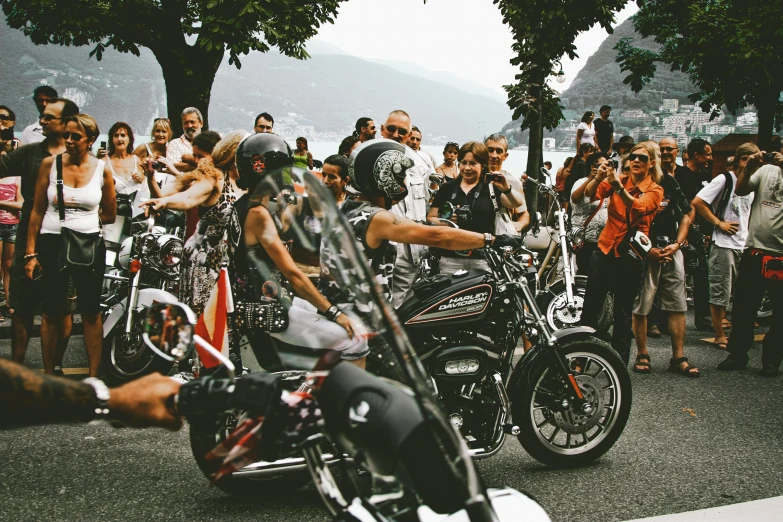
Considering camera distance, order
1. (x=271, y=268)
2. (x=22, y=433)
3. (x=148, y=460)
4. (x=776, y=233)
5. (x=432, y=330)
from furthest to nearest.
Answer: (x=776, y=233) < (x=22, y=433) < (x=148, y=460) < (x=432, y=330) < (x=271, y=268)

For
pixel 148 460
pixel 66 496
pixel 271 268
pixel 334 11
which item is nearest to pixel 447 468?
pixel 271 268

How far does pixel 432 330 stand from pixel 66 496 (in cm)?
190

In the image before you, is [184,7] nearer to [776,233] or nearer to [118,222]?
[118,222]

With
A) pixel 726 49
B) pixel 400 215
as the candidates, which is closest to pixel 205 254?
pixel 400 215

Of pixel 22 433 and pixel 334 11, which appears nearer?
pixel 22 433

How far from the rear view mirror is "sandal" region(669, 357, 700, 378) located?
4.98 m

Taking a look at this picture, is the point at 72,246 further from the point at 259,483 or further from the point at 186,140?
the point at 186,140

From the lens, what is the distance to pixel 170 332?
145 cm

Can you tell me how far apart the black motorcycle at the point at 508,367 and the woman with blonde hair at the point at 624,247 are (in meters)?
1.70

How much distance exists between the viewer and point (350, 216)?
3.19 meters

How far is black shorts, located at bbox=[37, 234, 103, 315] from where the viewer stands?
469 cm

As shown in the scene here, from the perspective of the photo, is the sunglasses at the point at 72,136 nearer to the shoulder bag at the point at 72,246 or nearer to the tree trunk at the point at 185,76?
the shoulder bag at the point at 72,246

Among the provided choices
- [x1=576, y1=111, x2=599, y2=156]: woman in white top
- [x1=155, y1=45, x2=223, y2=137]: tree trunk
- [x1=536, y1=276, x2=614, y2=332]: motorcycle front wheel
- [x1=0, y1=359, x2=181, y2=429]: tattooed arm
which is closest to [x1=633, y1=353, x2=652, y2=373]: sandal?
[x1=536, y1=276, x2=614, y2=332]: motorcycle front wheel

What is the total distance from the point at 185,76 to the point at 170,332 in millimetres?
13208
